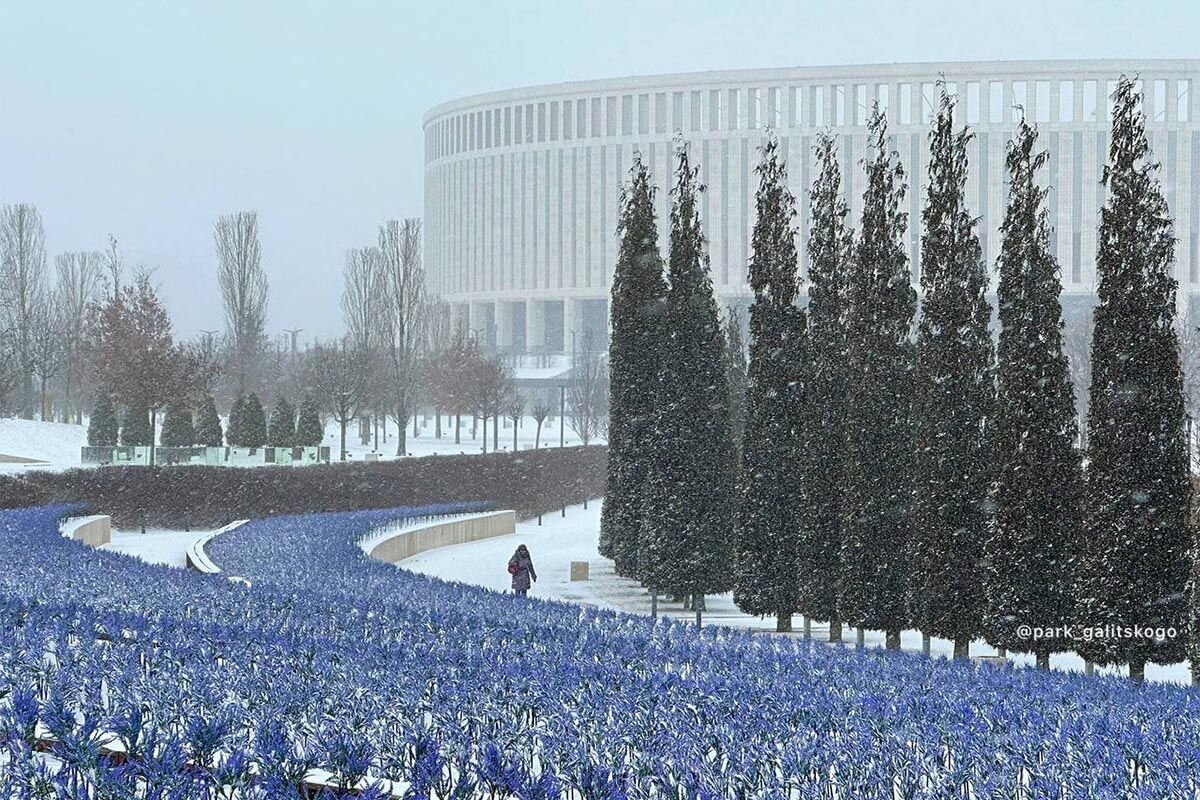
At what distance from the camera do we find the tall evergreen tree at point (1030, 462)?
17562 mm

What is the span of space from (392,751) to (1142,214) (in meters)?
13.7

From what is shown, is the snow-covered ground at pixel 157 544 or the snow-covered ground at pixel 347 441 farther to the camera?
the snow-covered ground at pixel 347 441

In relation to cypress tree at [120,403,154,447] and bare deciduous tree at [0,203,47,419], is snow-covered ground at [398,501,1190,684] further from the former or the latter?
bare deciduous tree at [0,203,47,419]

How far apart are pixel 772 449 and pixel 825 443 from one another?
1.49 meters

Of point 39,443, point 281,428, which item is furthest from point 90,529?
point 39,443

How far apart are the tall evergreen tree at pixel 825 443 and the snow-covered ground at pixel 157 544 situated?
11170mm

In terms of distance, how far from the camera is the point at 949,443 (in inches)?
736

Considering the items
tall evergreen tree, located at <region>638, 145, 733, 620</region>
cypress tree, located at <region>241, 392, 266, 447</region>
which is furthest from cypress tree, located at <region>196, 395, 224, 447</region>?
tall evergreen tree, located at <region>638, 145, 733, 620</region>

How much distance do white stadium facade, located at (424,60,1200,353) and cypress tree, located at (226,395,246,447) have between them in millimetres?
47331

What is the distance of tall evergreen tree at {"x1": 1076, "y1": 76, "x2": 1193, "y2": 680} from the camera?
16.8 m

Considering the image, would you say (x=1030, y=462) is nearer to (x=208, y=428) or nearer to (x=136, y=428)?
(x=136, y=428)

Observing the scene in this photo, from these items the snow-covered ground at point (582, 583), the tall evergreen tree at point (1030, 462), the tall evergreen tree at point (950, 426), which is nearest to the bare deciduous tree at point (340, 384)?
the snow-covered ground at point (582, 583)

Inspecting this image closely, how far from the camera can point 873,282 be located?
2019 cm

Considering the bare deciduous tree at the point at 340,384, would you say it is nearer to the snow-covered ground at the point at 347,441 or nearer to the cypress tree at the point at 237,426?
the snow-covered ground at the point at 347,441
